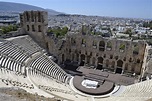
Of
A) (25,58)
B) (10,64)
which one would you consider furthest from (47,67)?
(10,64)

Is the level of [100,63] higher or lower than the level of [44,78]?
lower

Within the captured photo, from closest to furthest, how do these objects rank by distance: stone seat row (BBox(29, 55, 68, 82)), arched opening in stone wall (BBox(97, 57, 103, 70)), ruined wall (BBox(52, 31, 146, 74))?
stone seat row (BBox(29, 55, 68, 82)) → ruined wall (BBox(52, 31, 146, 74)) → arched opening in stone wall (BBox(97, 57, 103, 70))

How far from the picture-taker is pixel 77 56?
3772cm

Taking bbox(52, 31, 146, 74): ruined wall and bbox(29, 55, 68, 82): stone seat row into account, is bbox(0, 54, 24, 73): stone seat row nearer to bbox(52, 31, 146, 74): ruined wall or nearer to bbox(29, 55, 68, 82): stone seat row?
bbox(29, 55, 68, 82): stone seat row

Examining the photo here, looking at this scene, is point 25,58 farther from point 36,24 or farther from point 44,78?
point 36,24

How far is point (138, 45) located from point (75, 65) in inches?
567

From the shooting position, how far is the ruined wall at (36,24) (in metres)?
34.4

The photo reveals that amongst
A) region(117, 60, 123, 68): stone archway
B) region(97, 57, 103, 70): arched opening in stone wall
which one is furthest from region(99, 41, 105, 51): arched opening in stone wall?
region(117, 60, 123, 68): stone archway

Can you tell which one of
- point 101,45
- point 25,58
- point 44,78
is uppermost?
point 101,45

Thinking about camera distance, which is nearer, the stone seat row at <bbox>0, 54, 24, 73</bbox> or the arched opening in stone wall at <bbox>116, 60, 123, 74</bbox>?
the stone seat row at <bbox>0, 54, 24, 73</bbox>

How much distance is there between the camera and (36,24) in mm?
34781

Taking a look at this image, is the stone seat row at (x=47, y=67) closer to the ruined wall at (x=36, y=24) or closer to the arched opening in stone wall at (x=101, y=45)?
the ruined wall at (x=36, y=24)

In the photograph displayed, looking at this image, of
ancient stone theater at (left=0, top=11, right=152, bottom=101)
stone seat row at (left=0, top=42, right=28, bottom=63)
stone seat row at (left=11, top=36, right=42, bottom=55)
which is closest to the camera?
ancient stone theater at (left=0, top=11, right=152, bottom=101)

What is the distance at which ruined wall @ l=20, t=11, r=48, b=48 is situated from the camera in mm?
34406
